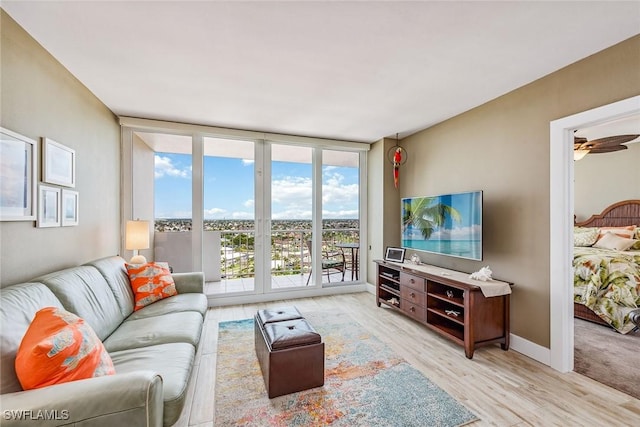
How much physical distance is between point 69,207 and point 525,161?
13.5ft

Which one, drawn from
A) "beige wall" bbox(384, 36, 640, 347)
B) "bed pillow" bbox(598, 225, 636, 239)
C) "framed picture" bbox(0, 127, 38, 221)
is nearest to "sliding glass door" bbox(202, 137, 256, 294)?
"framed picture" bbox(0, 127, 38, 221)

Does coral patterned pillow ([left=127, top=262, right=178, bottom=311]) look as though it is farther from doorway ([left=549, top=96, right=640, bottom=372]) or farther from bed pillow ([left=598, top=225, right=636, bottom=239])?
bed pillow ([left=598, top=225, right=636, bottom=239])

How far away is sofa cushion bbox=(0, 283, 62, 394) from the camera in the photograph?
1.15 m

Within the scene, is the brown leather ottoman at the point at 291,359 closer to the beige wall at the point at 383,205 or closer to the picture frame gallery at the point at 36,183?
the picture frame gallery at the point at 36,183

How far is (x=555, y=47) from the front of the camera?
2.01 m

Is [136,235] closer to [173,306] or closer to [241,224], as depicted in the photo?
[173,306]

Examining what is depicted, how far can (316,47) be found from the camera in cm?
202

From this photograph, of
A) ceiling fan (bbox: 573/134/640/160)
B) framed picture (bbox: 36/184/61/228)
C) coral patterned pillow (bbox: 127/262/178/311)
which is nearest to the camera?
framed picture (bbox: 36/184/61/228)

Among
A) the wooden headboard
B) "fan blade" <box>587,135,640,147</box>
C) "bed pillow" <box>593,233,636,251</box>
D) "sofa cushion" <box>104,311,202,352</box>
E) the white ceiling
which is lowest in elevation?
"sofa cushion" <box>104,311,202,352</box>

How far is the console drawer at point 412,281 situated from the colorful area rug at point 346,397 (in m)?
0.82

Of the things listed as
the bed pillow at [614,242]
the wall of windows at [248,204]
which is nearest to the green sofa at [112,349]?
the wall of windows at [248,204]

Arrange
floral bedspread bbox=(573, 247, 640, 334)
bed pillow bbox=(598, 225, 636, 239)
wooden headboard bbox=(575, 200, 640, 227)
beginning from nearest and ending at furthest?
floral bedspread bbox=(573, 247, 640, 334) < bed pillow bbox=(598, 225, 636, 239) < wooden headboard bbox=(575, 200, 640, 227)

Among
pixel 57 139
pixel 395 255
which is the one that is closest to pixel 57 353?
pixel 57 139

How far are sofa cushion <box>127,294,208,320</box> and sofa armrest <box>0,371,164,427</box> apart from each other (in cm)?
135
